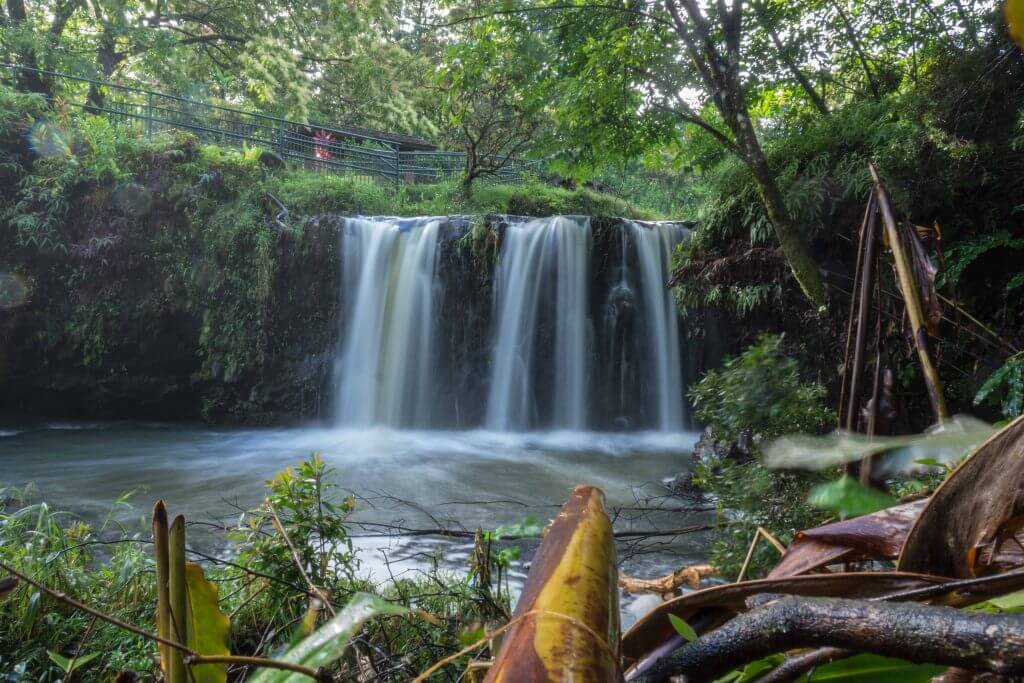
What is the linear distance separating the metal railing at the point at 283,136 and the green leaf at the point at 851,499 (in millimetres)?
16558

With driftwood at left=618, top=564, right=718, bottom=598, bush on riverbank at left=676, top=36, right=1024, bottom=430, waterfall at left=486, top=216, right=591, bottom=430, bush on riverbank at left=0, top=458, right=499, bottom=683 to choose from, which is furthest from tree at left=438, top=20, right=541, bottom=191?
driftwood at left=618, top=564, right=718, bottom=598

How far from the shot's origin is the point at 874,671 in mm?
590

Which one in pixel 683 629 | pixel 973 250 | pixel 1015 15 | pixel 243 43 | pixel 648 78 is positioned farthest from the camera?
pixel 243 43

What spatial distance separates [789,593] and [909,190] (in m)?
6.20

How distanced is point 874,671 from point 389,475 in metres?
6.87

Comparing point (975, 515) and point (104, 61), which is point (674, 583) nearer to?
point (975, 515)

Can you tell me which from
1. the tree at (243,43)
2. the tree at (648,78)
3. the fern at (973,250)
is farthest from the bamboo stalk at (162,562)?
the tree at (243,43)

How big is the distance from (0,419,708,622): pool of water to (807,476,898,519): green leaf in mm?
2198

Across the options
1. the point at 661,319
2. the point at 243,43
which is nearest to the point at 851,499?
the point at 661,319

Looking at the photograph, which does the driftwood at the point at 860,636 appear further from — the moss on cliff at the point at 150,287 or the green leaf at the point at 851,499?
the moss on cliff at the point at 150,287

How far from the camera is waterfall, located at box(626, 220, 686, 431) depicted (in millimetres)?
9820

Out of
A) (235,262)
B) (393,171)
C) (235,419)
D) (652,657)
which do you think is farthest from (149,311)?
(652,657)

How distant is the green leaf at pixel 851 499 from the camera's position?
855 millimetres

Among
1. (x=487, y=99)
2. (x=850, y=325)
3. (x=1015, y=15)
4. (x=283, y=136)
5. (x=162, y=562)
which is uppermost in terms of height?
(x=283, y=136)
